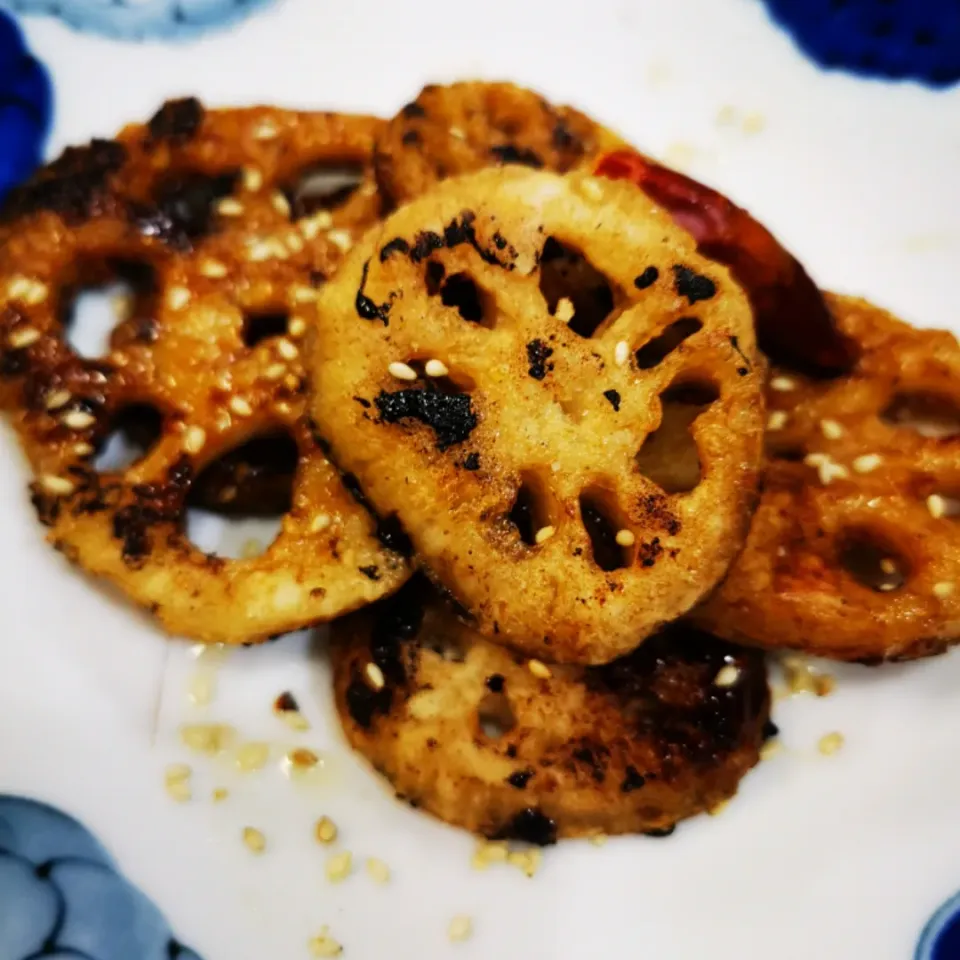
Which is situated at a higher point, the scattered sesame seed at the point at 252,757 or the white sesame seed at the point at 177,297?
the white sesame seed at the point at 177,297

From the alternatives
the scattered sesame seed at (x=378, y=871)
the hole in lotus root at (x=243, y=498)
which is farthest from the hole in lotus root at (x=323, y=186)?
the scattered sesame seed at (x=378, y=871)

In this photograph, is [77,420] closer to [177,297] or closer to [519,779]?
[177,297]

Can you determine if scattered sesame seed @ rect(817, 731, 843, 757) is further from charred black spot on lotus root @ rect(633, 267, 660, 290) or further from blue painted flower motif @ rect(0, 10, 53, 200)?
blue painted flower motif @ rect(0, 10, 53, 200)

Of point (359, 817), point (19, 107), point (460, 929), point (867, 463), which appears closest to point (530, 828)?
point (460, 929)

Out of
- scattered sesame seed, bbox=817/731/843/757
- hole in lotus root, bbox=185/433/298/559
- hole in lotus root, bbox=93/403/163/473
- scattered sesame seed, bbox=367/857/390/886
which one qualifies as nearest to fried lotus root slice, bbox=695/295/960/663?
scattered sesame seed, bbox=817/731/843/757

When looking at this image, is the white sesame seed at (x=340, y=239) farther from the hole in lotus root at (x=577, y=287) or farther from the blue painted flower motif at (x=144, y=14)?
the blue painted flower motif at (x=144, y=14)

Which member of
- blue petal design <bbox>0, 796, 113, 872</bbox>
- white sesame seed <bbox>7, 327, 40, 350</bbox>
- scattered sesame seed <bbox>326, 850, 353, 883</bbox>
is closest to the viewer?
blue petal design <bbox>0, 796, 113, 872</bbox>
